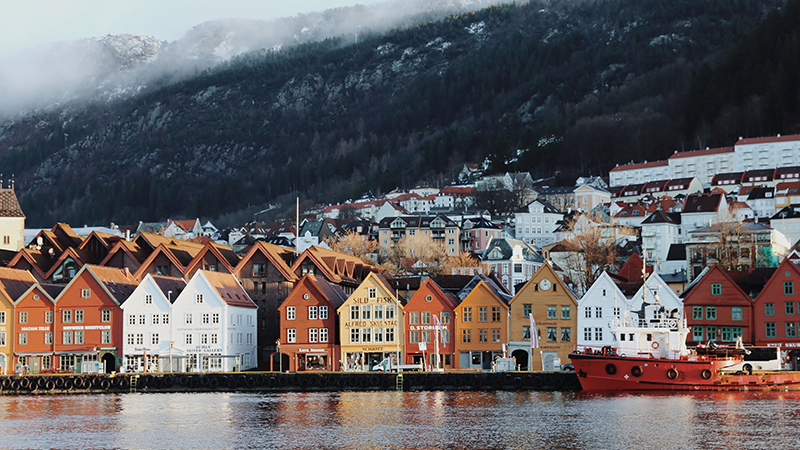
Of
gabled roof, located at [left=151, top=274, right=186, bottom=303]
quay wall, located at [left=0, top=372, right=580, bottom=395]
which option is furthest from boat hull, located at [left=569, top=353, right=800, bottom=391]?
gabled roof, located at [left=151, top=274, right=186, bottom=303]

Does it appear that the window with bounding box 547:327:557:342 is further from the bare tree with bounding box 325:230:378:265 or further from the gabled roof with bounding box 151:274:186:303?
the bare tree with bounding box 325:230:378:265

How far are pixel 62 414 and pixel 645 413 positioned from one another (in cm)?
3813

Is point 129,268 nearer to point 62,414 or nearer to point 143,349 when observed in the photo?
point 143,349

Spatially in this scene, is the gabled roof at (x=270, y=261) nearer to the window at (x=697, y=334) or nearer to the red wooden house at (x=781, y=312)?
the window at (x=697, y=334)

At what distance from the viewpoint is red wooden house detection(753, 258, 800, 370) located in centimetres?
8975

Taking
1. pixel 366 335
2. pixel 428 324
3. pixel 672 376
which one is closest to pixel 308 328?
pixel 366 335

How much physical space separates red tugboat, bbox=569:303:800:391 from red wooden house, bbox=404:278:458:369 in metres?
19.1

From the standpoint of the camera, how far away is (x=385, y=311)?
9662 cm

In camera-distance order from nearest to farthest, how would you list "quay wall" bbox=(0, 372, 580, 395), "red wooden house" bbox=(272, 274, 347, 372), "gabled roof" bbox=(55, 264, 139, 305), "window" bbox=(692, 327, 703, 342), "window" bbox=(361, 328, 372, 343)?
"quay wall" bbox=(0, 372, 580, 395) < "window" bbox=(692, 327, 703, 342) < "window" bbox=(361, 328, 372, 343) < "red wooden house" bbox=(272, 274, 347, 372) < "gabled roof" bbox=(55, 264, 139, 305)

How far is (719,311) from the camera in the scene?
92125 millimetres

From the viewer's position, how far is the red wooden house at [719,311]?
91312 mm

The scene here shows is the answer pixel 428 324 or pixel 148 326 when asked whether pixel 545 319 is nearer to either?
pixel 428 324

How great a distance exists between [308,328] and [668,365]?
1429 inches

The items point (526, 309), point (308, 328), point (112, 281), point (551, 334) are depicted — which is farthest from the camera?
point (112, 281)
